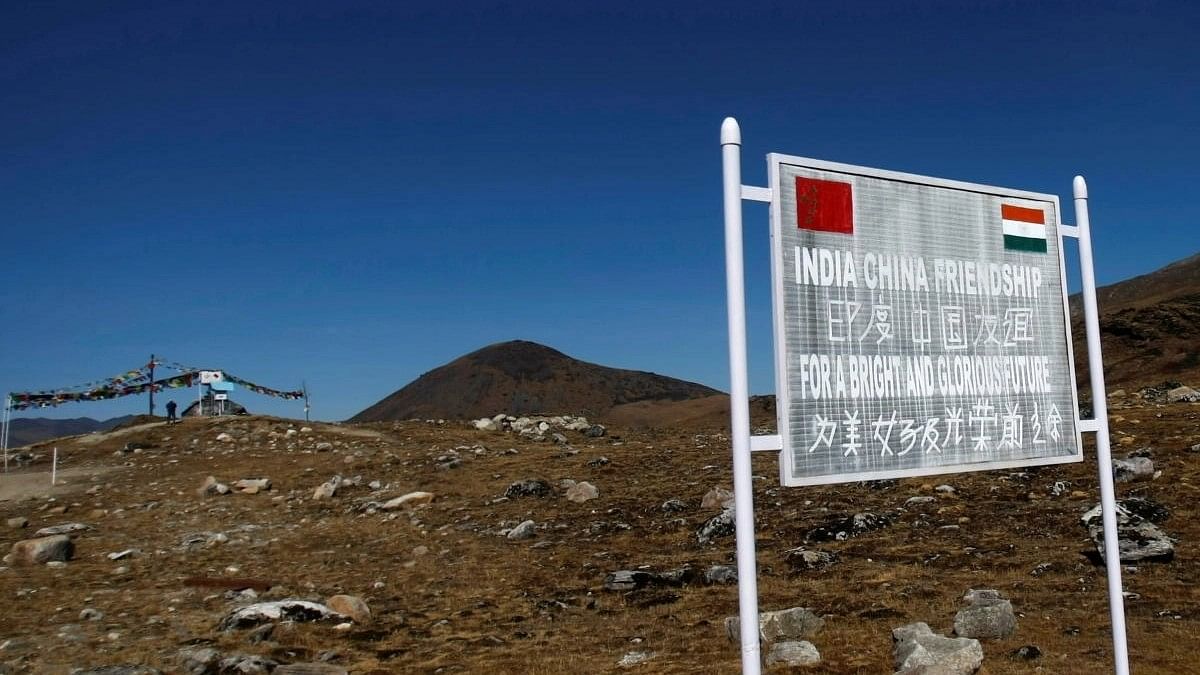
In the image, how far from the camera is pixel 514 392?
109m

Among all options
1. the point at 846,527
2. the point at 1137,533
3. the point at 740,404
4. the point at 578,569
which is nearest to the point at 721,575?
the point at 578,569

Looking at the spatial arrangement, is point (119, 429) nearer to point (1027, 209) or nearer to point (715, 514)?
point (715, 514)

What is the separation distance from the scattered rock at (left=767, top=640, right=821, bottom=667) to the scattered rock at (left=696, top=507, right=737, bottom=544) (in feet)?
15.6

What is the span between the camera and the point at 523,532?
12914 mm

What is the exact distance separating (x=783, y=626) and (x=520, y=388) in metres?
103

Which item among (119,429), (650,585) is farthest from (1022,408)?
(119,429)

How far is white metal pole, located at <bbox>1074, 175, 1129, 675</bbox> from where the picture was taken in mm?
5105

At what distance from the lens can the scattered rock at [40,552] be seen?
12336mm

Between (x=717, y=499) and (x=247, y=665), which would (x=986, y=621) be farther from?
(x=717, y=499)

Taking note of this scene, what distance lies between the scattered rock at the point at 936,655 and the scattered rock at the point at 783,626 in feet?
3.71

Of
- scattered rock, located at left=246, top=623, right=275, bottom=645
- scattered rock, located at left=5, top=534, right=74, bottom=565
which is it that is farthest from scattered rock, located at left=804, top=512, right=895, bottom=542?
scattered rock, located at left=5, top=534, right=74, bottom=565

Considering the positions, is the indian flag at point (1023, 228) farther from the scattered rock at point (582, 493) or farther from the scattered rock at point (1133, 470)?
the scattered rock at point (582, 493)

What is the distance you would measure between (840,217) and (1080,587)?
597 centimetres

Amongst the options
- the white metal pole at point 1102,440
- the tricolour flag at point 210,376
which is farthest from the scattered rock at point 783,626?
the tricolour flag at point 210,376
